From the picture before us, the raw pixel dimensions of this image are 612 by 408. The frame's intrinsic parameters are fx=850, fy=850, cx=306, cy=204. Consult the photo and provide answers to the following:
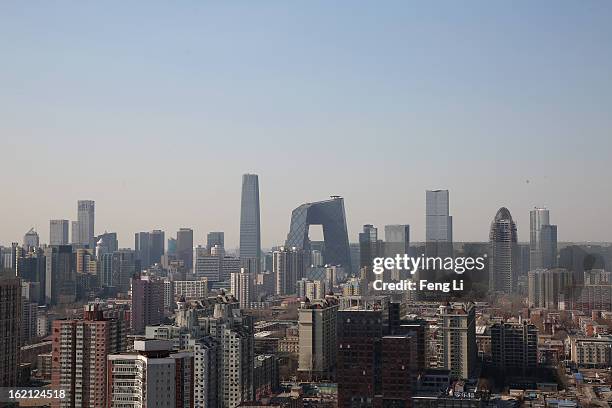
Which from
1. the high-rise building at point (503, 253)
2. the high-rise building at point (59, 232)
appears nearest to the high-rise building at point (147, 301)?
the high-rise building at point (59, 232)

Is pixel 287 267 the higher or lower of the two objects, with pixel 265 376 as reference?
higher

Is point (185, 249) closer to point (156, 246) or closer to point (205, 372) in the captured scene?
point (156, 246)

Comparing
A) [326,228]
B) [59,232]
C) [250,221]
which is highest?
[250,221]

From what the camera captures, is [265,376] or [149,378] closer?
[149,378]

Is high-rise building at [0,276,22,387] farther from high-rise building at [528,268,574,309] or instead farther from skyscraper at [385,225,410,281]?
high-rise building at [528,268,574,309]

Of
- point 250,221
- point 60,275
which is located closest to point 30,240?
point 60,275

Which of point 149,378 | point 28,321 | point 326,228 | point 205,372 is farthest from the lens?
point 326,228

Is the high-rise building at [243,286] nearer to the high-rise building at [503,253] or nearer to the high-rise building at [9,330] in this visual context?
the high-rise building at [503,253]
